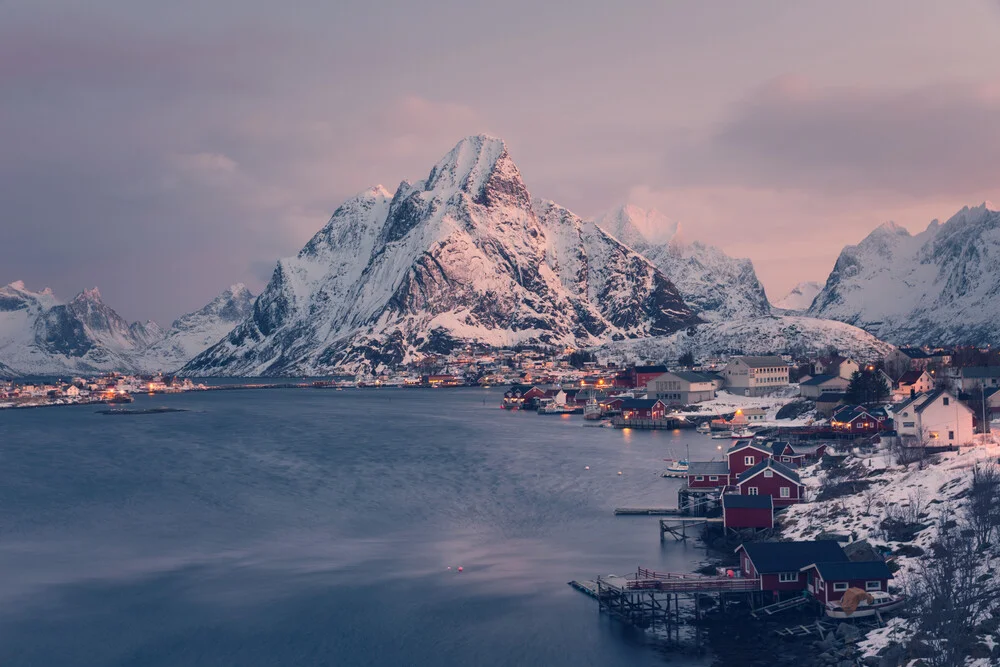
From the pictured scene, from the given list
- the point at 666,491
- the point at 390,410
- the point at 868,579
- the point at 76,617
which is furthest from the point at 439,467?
the point at 390,410

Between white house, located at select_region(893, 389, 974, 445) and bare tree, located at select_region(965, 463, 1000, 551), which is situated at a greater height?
white house, located at select_region(893, 389, 974, 445)

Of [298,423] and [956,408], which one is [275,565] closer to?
[956,408]

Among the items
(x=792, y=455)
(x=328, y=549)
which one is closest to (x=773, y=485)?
(x=792, y=455)

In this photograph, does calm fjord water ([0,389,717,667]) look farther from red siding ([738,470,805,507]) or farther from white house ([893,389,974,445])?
white house ([893,389,974,445])

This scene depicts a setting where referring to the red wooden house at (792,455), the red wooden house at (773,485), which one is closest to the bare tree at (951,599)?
the red wooden house at (773,485)

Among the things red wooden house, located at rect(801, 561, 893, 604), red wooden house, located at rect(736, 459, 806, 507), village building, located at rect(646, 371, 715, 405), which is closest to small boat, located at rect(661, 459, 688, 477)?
red wooden house, located at rect(736, 459, 806, 507)

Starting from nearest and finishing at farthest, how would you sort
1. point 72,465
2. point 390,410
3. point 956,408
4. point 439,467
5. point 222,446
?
point 956,408, point 439,467, point 72,465, point 222,446, point 390,410
